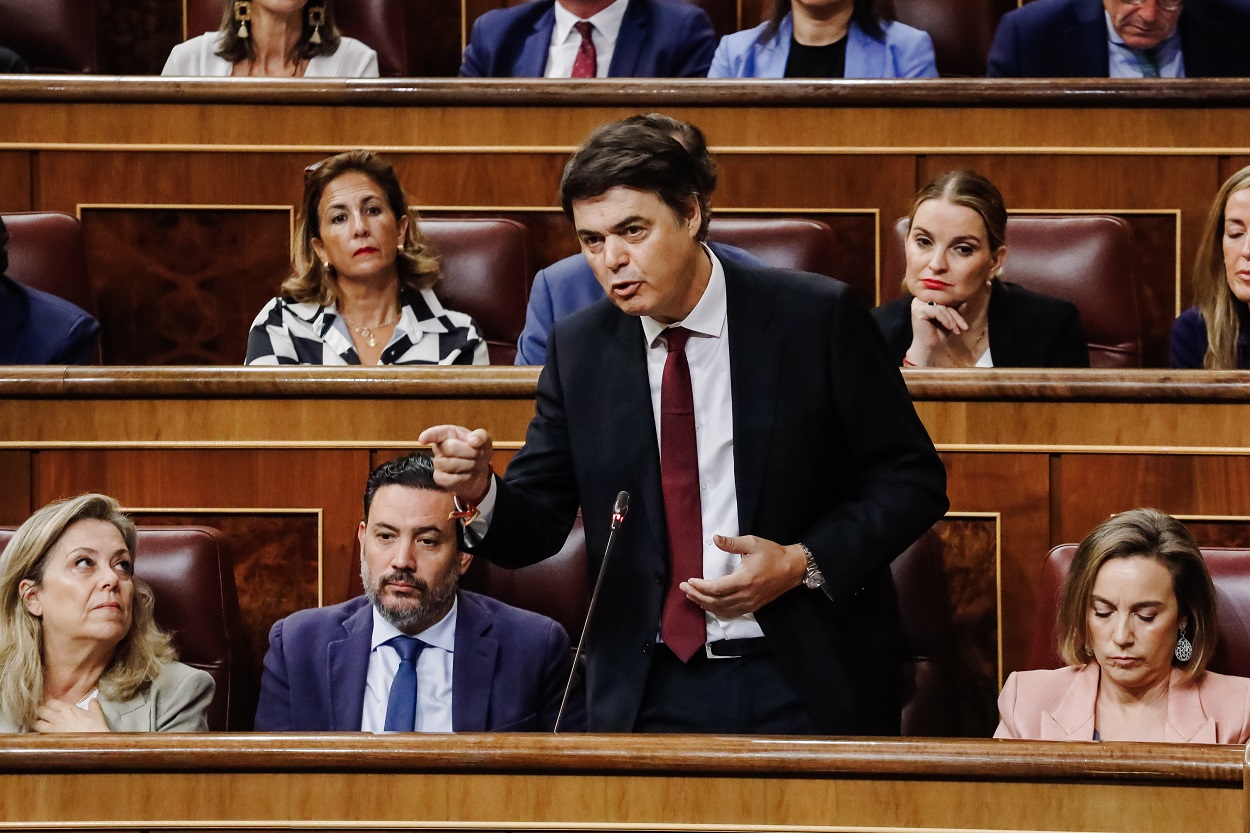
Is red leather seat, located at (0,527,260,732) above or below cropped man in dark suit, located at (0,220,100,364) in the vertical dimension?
below

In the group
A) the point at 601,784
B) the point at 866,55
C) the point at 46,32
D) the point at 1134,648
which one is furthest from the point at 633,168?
the point at 46,32

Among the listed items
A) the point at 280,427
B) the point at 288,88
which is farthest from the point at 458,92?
the point at 280,427

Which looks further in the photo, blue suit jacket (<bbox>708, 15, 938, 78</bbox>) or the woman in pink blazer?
blue suit jacket (<bbox>708, 15, 938, 78</bbox>)

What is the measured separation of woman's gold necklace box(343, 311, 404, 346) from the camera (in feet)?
4.47

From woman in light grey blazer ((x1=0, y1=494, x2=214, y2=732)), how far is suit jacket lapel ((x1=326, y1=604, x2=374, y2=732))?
76 mm

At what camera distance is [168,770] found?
2.40ft

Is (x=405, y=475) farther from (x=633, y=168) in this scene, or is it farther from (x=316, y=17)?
(x=316, y=17)

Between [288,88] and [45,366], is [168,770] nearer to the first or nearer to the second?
[45,366]

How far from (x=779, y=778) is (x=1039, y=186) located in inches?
33.2

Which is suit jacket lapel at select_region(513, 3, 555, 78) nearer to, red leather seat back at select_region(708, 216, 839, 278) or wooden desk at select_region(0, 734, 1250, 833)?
red leather seat back at select_region(708, 216, 839, 278)

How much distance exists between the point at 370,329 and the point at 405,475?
321mm

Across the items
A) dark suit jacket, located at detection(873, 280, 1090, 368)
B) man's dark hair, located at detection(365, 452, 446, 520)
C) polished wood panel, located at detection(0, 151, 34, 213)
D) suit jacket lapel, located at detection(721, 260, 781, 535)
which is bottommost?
man's dark hair, located at detection(365, 452, 446, 520)

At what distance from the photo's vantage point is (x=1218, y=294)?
1.27 meters

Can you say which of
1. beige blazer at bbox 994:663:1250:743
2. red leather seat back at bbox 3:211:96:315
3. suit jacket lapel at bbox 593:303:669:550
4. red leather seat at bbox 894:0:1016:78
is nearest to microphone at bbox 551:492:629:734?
suit jacket lapel at bbox 593:303:669:550
